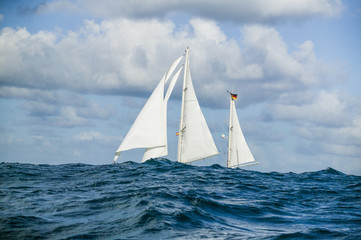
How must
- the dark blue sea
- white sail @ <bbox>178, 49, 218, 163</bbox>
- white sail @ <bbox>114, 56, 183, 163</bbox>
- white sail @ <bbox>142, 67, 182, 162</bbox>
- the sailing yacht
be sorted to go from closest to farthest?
1. the dark blue sea
2. white sail @ <bbox>114, 56, 183, 163</bbox>
3. the sailing yacht
4. white sail @ <bbox>142, 67, 182, 162</bbox>
5. white sail @ <bbox>178, 49, 218, 163</bbox>

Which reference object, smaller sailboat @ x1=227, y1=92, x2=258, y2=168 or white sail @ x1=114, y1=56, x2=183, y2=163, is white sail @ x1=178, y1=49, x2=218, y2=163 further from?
smaller sailboat @ x1=227, y1=92, x2=258, y2=168

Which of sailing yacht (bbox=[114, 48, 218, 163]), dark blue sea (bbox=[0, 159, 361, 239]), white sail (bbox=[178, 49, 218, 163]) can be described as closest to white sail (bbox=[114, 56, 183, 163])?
sailing yacht (bbox=[114, 48, 218, 163])

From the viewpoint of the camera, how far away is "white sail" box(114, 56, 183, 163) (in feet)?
115

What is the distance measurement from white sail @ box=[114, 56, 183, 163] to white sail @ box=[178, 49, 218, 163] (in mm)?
3207

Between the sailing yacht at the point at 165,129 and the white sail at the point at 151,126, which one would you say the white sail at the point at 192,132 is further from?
the white sail at the point at 151,126

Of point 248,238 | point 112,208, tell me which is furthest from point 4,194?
point 248,238

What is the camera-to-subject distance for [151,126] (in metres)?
37.0

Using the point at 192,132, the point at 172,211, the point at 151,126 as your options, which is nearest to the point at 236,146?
the point at 192,132

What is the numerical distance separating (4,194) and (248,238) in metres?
11.4

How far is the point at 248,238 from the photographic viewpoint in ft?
34.8

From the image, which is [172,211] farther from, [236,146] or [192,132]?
[236,146]

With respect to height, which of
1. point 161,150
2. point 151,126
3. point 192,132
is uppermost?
point 151,126

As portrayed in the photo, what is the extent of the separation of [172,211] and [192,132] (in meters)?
29.0

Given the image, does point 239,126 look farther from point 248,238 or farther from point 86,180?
point 248,238
